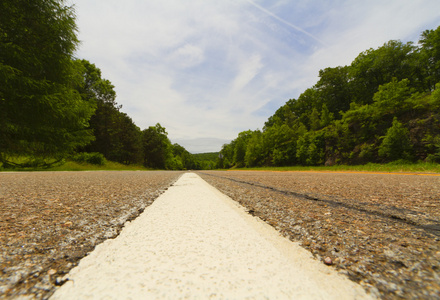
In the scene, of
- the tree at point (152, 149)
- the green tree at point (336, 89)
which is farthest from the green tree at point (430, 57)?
the tree at point (152, 149)

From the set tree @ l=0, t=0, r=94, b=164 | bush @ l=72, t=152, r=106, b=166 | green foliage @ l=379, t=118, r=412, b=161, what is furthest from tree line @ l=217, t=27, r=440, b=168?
bush @ l=72, t=152, r=106, b=166

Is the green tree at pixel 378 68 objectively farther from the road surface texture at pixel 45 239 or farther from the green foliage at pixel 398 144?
the road surface texture at pixel 45 239

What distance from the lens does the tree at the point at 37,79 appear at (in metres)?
8.44

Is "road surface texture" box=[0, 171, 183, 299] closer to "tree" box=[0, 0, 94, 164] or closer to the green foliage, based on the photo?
"tree" box=[0, 0, 94, 164]

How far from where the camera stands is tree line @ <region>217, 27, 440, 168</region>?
2072 cm

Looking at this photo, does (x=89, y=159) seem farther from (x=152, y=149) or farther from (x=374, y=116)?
(x=374, y=116)

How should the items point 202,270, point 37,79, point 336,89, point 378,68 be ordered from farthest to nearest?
point 336,89
point 378,68
point 37,79
point 202,270

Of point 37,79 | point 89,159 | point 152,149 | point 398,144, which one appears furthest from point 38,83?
point 152,149

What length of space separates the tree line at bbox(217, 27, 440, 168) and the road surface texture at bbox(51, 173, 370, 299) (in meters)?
25.5

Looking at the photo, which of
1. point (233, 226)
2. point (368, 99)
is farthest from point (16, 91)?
point (368, 99)

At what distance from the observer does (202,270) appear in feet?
2.17

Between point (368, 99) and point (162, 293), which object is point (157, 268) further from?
point (368, 99)

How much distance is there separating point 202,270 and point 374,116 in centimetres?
3369

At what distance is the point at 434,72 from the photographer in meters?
31.3
